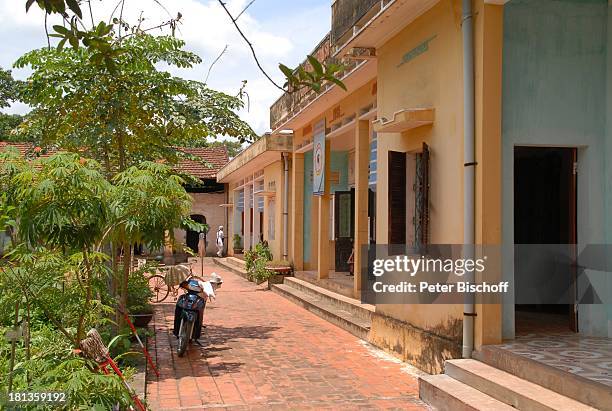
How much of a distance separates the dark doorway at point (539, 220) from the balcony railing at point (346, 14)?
8.82 feet

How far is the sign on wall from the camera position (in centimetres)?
1348

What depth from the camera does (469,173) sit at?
6.52m

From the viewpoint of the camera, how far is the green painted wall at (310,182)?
1652cm

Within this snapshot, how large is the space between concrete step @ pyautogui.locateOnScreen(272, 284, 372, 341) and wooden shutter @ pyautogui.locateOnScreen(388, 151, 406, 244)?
194 centimetres

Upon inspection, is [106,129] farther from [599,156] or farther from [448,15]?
[599,156]

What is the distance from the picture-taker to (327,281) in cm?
1352

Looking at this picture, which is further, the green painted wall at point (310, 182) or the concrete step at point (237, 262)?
the concrete step at point (237, 262)

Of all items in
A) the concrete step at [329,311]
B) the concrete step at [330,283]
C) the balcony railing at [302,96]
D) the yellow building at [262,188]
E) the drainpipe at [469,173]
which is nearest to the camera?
the drainpipe at [469,173]

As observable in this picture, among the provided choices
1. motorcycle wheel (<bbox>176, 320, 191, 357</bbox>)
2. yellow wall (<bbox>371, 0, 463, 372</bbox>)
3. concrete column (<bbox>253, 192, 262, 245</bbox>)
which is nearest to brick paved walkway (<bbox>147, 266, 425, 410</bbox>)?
Answer: motorcycle wheel (<bbox>176, 320, 191, 357</bbox>)

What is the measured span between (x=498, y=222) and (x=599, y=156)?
4.58 ft

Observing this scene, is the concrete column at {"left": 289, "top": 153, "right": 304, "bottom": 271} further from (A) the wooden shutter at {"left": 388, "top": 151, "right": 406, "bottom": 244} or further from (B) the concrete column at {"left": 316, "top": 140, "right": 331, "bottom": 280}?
(A) the wooden shutter at {"left": 388, "top": 151, "right": 406, "bottom": 244}

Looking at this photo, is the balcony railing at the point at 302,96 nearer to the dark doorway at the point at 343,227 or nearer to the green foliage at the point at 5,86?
the dark doorway at the point at 343,227

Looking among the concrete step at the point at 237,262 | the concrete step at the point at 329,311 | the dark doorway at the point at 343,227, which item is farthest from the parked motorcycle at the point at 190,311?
the concrete step at the point at 237,262

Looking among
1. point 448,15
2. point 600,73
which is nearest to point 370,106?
point 448,15
